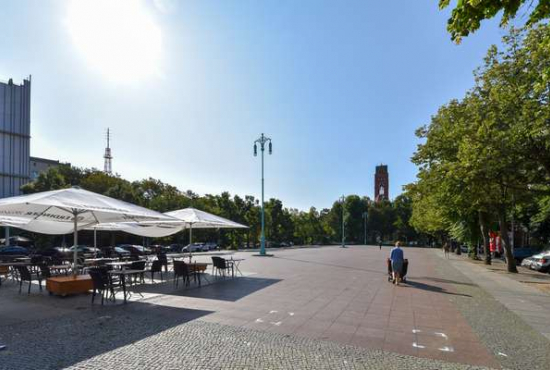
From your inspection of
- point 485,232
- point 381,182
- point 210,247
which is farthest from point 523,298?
point 381,182

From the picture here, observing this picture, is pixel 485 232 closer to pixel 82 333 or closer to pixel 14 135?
pixel 82 333

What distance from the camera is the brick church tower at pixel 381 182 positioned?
123m

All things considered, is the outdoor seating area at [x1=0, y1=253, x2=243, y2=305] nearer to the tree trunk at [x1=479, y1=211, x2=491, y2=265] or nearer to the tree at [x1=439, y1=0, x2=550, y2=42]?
the tree at [x1=439, y1=0, x2=550, y2=42]

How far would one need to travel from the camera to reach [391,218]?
9494 cm

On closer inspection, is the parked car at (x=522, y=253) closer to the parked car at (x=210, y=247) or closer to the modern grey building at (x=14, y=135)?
the parked car at (x=210, y=247)

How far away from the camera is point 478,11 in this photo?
492 centimetres

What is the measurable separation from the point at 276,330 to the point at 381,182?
12128cm

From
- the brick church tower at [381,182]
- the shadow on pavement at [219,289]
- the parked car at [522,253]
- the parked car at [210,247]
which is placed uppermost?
the brick church tower at [381,182]

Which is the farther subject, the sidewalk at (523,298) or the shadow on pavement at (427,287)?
the shadow on pavement at (427,287)

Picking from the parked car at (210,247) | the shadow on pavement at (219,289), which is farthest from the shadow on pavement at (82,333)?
the parked car at (210,247)

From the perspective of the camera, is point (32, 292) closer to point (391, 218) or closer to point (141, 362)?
point (141, 362)

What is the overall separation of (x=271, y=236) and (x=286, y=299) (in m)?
55.6

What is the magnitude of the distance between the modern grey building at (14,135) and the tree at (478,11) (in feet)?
201

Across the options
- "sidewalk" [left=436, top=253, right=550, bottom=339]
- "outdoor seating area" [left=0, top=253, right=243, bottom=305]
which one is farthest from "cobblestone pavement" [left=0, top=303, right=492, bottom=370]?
"sidewalk" [left=436, top=253, right=550, bottom=339]
